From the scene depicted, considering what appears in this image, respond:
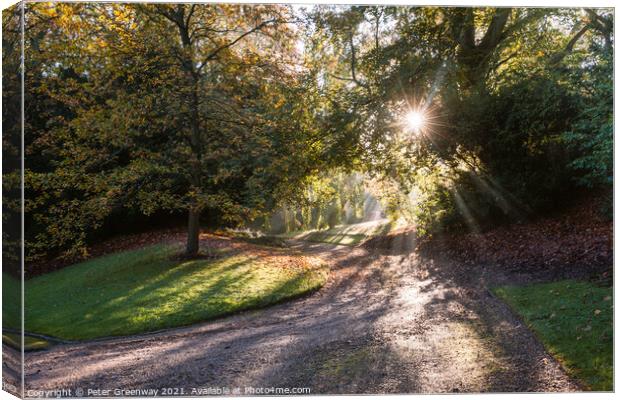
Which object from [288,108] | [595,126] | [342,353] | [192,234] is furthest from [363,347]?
[595,126]

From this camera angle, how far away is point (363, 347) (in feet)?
13.0

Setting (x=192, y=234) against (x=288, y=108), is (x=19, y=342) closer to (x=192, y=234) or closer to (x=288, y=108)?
(x=192, y=234)

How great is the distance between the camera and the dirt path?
3.62 meters

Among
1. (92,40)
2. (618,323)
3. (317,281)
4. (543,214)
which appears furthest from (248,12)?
(618,323)

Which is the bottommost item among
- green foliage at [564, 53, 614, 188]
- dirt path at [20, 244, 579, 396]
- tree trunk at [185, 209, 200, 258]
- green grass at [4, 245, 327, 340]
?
dirt path at [20, 244, 579, 396]

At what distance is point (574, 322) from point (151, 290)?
14.9ft

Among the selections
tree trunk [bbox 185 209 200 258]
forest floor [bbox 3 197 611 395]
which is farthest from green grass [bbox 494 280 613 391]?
tree trunk [bbox 185 209 200 258]

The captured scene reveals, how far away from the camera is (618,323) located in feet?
13.0

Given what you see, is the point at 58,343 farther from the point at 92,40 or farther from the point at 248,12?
the point at 248,12

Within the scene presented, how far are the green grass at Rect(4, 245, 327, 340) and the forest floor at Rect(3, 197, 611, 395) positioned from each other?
0.16 m

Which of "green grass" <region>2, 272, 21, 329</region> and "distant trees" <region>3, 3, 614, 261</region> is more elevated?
"distant trees" <region>3, 3, 614, 261</region>

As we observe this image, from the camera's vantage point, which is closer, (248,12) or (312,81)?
(248,12)

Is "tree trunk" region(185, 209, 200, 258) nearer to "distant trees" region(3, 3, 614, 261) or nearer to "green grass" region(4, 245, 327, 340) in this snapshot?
"distant trees" region(3, 3, 614, 261)

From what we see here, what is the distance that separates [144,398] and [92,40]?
151 inches
